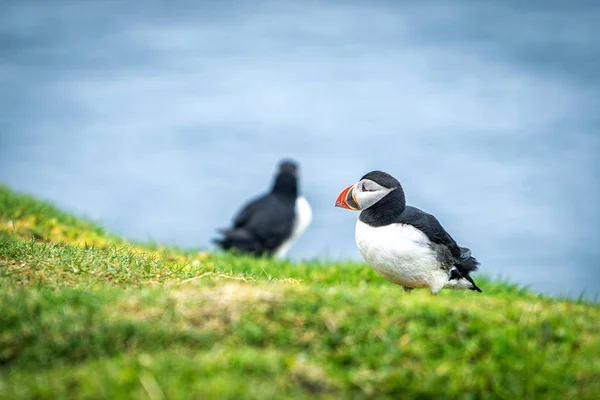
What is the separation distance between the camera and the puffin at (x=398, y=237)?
5637mm

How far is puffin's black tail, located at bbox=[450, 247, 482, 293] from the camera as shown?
6086mm

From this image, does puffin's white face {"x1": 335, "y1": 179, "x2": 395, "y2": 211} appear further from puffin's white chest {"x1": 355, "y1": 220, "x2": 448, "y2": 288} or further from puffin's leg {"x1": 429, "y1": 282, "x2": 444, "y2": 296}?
puffin's leg {"x1": 429, "y1": 282, "x2": 444, "y2": 296}

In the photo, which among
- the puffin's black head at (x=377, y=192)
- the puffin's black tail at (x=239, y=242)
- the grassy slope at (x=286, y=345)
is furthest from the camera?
the puffin's black tail at (x=239, y=242)

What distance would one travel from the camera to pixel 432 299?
4.48m

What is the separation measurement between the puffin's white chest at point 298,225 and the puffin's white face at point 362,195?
6056 millimetres

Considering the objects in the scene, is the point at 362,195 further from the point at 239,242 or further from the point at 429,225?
the point at 239,242

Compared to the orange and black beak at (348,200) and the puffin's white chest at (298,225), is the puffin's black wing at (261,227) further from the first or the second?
the orange and black beak at (348,200)

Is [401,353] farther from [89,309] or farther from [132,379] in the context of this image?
[89,309]

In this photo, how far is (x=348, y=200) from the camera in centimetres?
604

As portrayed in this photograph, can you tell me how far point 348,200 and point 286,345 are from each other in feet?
7.57

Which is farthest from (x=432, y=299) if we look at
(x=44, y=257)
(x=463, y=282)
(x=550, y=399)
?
(x=44, y=257)

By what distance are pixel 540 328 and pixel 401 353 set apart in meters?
0.85

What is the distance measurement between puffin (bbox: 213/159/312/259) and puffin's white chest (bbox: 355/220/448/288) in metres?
5.50

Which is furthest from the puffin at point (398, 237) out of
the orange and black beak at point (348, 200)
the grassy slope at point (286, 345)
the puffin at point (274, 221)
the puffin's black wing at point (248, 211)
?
the puffin's black wing at point (248, 211)
